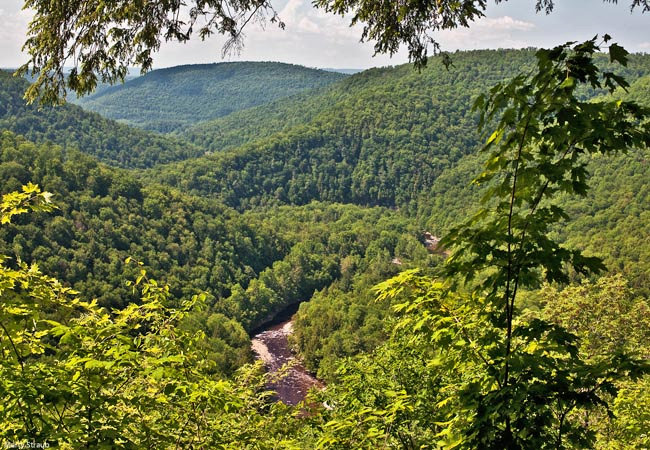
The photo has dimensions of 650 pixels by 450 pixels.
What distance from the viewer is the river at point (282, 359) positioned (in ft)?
167

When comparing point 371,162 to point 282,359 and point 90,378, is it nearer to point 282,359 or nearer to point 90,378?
point 282,359

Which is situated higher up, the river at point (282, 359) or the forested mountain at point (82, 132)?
the forested mountain at point (82, 132)

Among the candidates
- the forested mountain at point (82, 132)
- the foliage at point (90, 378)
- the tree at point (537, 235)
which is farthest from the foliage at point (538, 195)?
the forested mountain at point (82, 132)

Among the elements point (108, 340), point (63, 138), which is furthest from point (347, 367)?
point (63, 138)

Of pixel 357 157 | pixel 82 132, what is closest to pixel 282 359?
pixel 357 157

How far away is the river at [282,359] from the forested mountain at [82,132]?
105 meters

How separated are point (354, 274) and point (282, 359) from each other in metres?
40.0

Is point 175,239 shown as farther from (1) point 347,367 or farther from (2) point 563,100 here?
(2) point 563,100

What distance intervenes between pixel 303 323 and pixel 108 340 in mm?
64013

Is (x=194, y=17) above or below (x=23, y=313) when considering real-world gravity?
above

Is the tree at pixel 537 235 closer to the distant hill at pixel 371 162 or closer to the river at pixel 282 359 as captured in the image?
the river at pixel 282 359

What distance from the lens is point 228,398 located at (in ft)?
17.9

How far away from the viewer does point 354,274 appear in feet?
325

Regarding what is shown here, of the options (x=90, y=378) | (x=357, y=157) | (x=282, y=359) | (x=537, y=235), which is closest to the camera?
(x=537, y=235)
